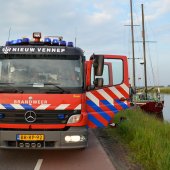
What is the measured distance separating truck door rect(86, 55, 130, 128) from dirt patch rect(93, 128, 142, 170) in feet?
2.60

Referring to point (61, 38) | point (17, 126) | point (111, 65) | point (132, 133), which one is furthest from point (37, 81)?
point (132, 133)

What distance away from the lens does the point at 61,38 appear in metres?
9.34

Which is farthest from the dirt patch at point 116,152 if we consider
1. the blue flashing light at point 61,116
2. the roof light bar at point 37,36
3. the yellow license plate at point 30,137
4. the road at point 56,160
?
the roof light bar at point 37,36

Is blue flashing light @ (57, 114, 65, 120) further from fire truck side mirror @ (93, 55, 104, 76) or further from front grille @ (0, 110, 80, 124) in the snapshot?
fire truck side mirror @ (93, 55, 104, 76)

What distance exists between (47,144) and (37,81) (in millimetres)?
1349

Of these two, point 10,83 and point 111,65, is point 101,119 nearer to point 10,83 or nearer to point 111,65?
point 111,65

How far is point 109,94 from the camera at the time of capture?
9867 millimetres

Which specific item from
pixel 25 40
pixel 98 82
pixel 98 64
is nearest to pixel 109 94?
pixel 98 82

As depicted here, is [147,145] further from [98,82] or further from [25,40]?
[25,40]

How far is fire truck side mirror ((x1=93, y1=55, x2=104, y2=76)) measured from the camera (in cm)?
820

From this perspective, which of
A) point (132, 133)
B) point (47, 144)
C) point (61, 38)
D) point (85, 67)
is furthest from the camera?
point (132, 133)

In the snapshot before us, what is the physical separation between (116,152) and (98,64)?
2593 mm

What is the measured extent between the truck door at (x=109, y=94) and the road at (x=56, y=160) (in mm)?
812

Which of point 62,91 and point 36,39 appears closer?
point 62,91
